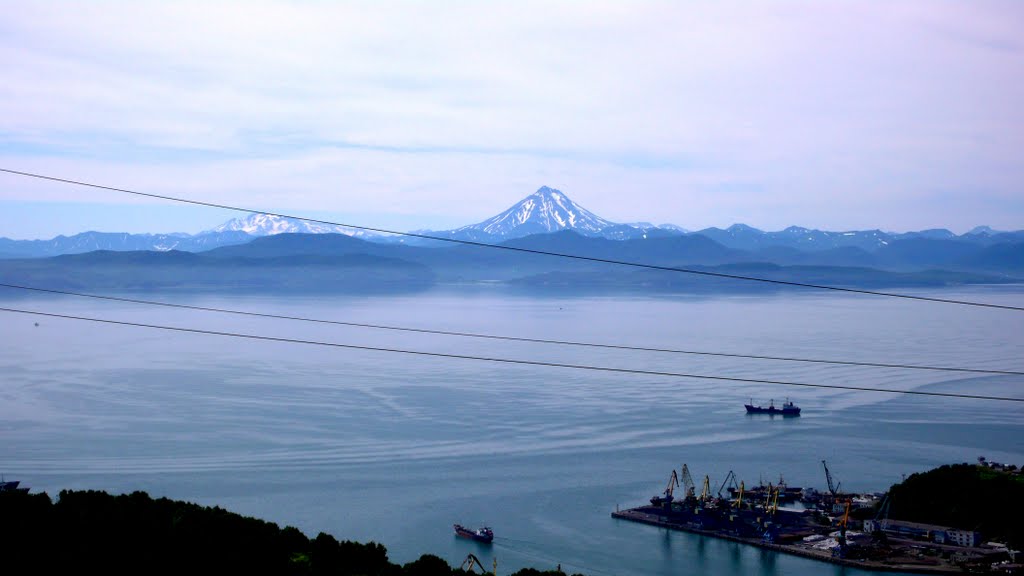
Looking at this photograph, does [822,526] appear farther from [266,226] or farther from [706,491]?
[266,226]

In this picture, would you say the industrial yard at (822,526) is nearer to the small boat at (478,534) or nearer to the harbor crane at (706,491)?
the harbor crane at (706,491)

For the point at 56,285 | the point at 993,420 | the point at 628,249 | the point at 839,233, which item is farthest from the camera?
the point at 839,233

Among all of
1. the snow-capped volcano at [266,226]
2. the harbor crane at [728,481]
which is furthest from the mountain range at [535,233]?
the harbor crane at [728,481]

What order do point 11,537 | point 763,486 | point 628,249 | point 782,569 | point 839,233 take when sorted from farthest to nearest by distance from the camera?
1. point 839,233
2. point 628,249
3. point 763,486
4. point 782,569
5. point 11,537

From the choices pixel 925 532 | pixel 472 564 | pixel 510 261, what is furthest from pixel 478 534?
pixel 510 261

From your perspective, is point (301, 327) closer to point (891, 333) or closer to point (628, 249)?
point (891, 333)

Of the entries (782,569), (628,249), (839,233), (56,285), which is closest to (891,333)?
(782,569)

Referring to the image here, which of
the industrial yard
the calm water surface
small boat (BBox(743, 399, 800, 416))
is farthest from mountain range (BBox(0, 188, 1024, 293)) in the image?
the industrial yard
